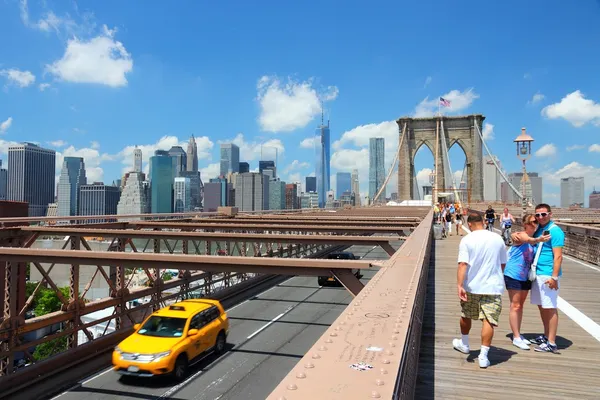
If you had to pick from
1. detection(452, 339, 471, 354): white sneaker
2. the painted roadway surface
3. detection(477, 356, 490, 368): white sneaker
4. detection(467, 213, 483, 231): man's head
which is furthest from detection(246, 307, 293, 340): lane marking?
detection(467, 213, 483, 231): man's head

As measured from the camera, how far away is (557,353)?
4746 mm

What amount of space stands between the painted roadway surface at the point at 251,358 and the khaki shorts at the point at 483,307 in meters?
8.21

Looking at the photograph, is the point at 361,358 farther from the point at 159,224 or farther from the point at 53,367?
the point at 159,224

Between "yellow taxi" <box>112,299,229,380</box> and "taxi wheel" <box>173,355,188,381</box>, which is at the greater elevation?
"yellow taxi" <box>112,299,229,380</box>

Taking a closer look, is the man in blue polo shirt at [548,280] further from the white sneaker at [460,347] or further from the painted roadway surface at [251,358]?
the painted roadway surface at [251,358]

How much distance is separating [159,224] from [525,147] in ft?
58.5

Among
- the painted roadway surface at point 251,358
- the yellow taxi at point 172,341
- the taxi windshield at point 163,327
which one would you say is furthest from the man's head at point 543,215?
the taxi windshield at point 163,327

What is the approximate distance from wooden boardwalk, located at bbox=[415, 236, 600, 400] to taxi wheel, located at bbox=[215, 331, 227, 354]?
29.2 feet

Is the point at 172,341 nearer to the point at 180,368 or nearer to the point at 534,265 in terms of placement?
the point at 180,368

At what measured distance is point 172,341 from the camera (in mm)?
11719

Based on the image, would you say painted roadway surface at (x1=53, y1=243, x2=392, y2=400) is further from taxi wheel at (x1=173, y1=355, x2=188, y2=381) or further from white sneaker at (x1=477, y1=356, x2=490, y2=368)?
white sneaker at (x1=477, y1=356, x2=490, y2=368)

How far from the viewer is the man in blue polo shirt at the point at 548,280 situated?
4.73 m

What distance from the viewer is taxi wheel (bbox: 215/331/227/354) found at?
45.7 feet

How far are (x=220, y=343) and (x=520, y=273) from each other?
Result: 11.2 metres
